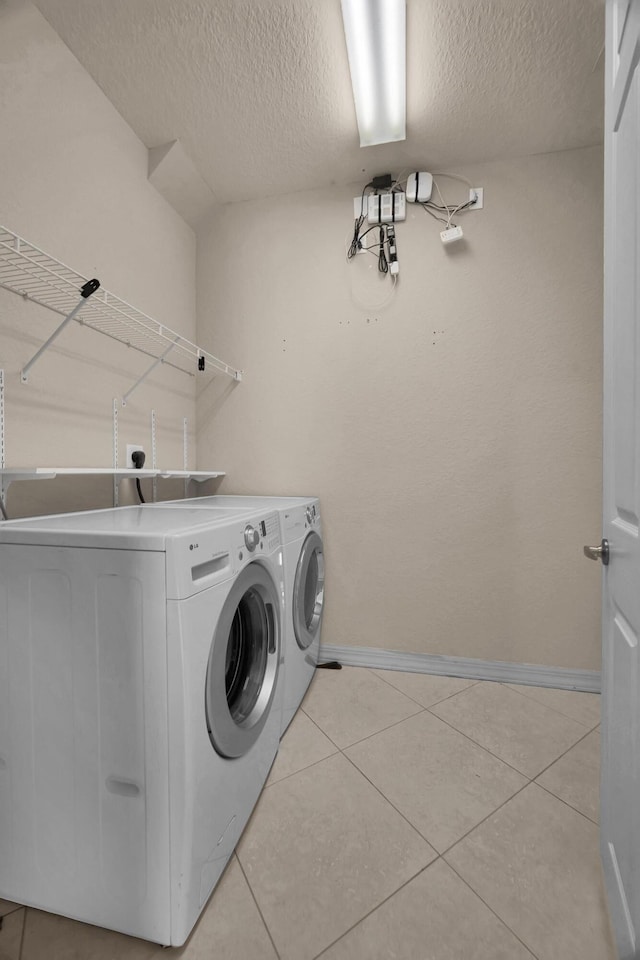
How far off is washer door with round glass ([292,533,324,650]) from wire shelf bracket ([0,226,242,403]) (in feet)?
3.35

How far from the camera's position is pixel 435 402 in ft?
7.31

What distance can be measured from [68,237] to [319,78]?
1167mm

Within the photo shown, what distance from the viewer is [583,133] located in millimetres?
1965

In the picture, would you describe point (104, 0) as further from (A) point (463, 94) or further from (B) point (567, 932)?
(B) point (567, 932)

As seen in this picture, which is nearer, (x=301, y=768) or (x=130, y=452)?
(x=301, y=768)

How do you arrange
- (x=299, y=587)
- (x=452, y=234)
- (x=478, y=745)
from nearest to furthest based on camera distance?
(x=478, y=745) < (x=299, y=587) < (x=452, y=234)

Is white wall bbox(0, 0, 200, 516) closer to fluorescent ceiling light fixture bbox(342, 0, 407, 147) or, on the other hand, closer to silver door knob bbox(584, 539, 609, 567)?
fluorescent ceiling light fixture bbox(342, 0, 407, 147)

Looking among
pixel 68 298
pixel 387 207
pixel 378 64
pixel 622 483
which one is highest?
pixel 378 64

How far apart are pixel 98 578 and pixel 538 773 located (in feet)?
5.22

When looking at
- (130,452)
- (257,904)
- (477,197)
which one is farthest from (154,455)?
(477,197)

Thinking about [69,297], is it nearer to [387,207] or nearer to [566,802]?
[387,207]

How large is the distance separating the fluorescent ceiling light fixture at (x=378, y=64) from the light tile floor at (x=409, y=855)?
258cm

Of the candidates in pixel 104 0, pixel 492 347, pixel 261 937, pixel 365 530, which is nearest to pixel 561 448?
pixel 492 347

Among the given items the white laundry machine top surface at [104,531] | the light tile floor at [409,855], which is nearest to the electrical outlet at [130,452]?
the white laundry machine top surface at [104,531]
